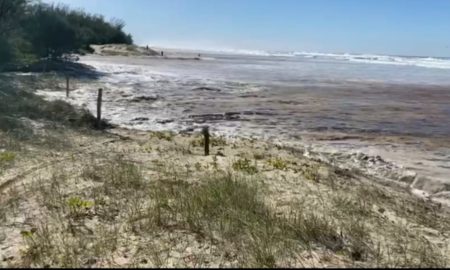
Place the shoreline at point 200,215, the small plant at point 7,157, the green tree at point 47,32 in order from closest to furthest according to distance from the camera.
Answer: the shoreline at point 200,215
the small plant at point 7,157
the green tree at point 47,32

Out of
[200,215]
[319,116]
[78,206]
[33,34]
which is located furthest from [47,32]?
[200,215]

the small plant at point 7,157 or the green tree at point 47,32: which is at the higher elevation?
the green tree at point 47,32

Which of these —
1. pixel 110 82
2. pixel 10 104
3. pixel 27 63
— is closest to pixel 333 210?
pixel 10 104

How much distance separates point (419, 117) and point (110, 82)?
1772 centimetres

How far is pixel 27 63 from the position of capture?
32281mm

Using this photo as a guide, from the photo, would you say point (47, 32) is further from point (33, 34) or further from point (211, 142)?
point (211, 142)

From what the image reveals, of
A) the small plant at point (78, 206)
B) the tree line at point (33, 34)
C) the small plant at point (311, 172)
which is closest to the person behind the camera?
the small plant at point (78, 206)

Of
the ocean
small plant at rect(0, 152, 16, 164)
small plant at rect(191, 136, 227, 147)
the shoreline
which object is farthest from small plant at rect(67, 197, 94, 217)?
the ocean

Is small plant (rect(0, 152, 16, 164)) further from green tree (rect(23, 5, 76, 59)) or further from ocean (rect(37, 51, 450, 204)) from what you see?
green tree (rect(23, 5, 76, 59))

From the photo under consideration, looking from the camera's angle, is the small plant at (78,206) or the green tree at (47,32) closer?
the small plant at (78,206)

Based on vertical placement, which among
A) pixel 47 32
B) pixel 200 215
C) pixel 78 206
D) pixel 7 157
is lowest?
pixel 7 157

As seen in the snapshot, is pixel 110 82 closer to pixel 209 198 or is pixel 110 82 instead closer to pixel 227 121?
pixel 227 121

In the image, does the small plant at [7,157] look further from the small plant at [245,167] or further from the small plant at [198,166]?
the small plant at [245,167]

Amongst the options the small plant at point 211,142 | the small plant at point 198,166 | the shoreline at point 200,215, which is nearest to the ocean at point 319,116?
the small plant at point 211,142
